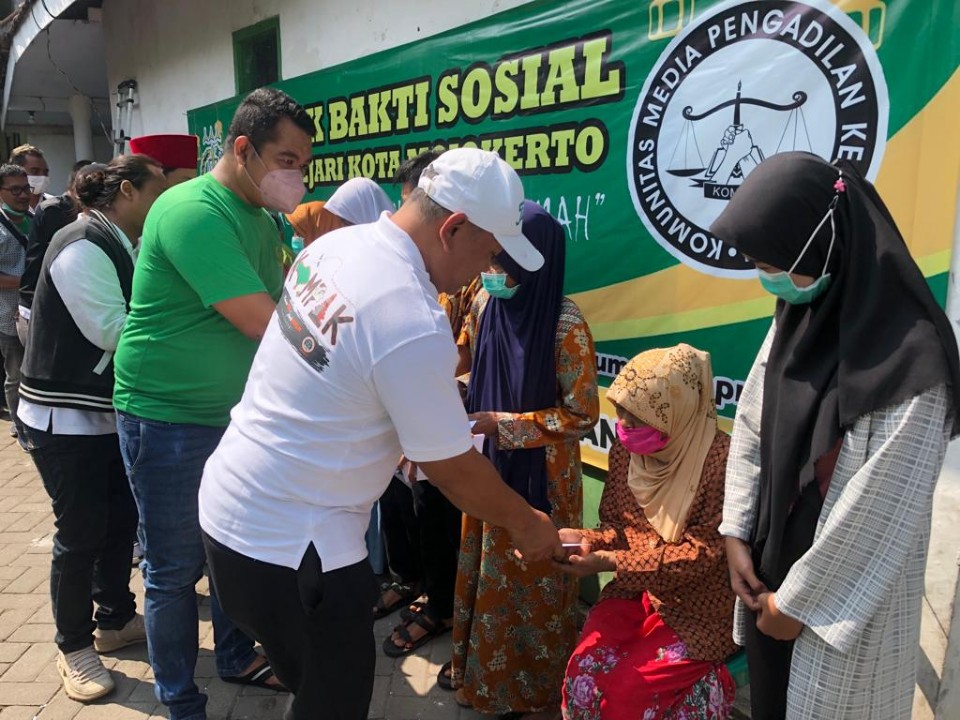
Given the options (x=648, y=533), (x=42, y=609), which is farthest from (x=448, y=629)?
(x=42, y=609)

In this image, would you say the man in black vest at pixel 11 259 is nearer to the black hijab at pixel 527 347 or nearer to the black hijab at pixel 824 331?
the black hijab at pixel 527 347

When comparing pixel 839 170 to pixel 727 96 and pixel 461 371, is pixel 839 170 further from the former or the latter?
pixel 461 371

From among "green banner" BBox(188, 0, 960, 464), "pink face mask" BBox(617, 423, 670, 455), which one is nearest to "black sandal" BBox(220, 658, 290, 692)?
"green banner" BBox(188, 0, 960, 464)

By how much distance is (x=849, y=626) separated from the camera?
4.61 ft

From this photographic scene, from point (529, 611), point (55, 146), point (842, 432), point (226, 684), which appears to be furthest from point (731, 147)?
point (55, 146)

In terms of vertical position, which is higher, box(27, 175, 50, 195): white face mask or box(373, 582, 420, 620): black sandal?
box(27, 175, 50, 195): white face mask

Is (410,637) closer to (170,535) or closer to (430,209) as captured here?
(170,535)

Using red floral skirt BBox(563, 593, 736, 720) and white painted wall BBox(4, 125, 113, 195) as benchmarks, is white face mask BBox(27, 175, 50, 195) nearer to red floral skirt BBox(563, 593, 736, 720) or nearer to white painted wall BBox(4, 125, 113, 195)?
red floral skirt BBox(563, 593, 736, 720)

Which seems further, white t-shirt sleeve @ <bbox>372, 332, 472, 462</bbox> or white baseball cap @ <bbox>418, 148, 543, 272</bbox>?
white baseball cap @ <bbox>418, 148, 543, 272</bbox>

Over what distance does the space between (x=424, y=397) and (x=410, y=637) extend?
191 cm

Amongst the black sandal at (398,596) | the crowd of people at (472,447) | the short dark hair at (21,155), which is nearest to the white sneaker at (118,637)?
the crowd of people at (472,447)

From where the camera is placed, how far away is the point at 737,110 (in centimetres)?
227

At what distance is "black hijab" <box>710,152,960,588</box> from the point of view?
4.33 feet

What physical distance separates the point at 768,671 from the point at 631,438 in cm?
64
